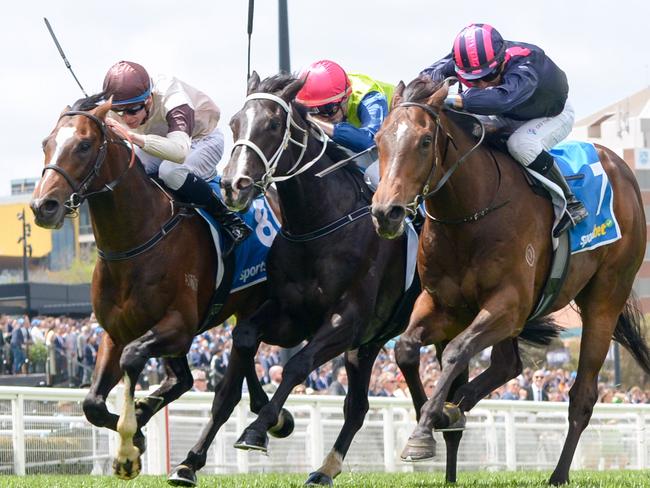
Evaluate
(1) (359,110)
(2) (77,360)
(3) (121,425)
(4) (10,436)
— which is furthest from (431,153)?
(2) (77,360)

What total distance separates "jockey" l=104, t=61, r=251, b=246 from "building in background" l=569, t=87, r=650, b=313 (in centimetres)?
6042

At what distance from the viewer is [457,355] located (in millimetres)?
7109

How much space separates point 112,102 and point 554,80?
104 inches

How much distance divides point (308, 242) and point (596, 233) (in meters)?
1.87

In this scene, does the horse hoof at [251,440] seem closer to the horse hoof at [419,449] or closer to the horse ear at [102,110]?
the horse hoof at [419,449]

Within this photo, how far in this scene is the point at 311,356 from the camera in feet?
24.9

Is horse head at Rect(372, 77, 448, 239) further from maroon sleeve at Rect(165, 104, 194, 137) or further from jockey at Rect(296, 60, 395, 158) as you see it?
maroon sleeve at Rect(165, 104, 194, 137)

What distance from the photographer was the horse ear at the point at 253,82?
796cm

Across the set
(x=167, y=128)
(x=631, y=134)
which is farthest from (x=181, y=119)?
(x=631, y=134)

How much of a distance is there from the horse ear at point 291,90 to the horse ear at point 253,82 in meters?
0.18

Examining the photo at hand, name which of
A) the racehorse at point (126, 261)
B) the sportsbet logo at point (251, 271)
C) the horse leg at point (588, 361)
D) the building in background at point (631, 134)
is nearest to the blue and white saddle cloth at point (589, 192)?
the horse leg at point (588, 361)

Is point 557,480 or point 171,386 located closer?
point 557,480

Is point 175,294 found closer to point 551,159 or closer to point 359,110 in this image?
point 359,110

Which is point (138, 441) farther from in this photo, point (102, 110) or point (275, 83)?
point (275, 83)
